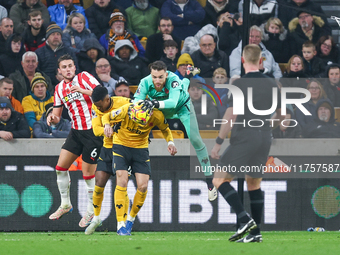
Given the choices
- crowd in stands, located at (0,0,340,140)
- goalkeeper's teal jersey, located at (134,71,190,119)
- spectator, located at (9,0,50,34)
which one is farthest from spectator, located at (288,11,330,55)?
goalkeeper's teal jersey, located at (134,71,190,119)

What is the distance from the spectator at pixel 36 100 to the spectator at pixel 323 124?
4615mm

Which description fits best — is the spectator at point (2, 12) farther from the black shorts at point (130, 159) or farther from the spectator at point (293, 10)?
the black shorts at point (130, 159)

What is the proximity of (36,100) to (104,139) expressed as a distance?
297cm

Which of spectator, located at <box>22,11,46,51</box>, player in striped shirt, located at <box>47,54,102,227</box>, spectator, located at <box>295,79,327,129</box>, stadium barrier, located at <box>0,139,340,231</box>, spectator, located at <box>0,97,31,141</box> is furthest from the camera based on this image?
spectator, located at <box>22,11,46,51</box>

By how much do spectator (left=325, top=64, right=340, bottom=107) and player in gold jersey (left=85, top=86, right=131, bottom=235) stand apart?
5.04 m

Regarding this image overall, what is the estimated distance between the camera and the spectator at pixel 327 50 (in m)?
12.5

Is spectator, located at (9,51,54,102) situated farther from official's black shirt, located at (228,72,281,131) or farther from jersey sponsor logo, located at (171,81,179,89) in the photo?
official's black shirt, located at (228,72,281,131)

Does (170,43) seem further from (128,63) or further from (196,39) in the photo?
(128,63)

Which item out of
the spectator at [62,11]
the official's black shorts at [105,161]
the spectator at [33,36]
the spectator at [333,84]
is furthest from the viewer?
the spectator at [62,11]

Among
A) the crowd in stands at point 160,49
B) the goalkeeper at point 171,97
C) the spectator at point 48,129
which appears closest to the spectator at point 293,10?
the crowd in stands at point 160,49

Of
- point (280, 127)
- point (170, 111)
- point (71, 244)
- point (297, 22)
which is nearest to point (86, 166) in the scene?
point (170, 111)

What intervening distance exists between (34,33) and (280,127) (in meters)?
5.17

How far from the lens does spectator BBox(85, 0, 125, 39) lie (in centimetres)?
1258

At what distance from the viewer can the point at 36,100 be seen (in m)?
10.6
